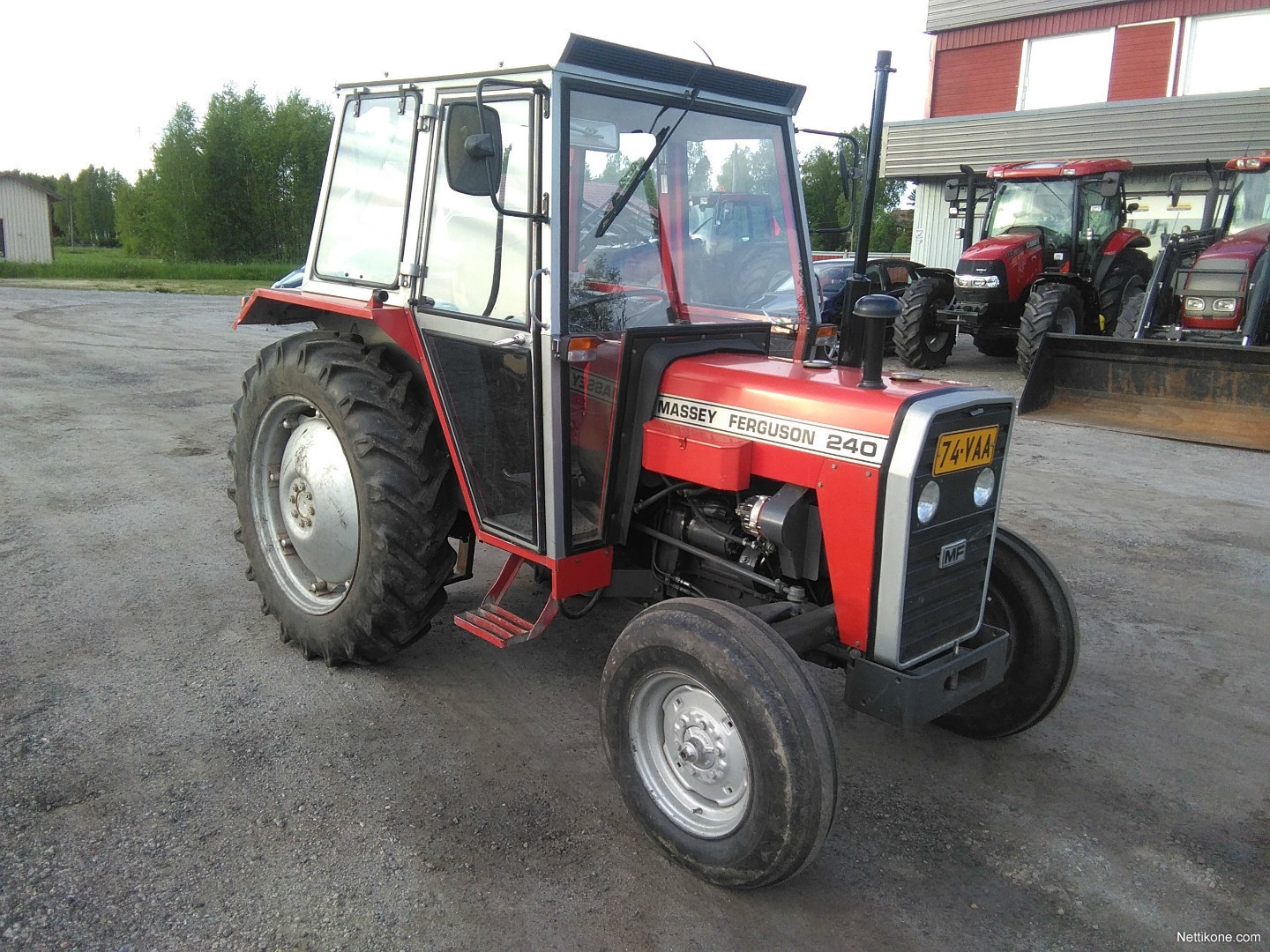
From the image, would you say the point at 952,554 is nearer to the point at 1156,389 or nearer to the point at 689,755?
the point at 689,755

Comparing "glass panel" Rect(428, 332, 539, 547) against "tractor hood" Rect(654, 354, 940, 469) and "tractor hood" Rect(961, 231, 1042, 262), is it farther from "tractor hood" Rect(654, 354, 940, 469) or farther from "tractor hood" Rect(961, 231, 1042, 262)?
"tractor hood" Rect(961, 231, 1042, 262)

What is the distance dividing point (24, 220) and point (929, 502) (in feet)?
163

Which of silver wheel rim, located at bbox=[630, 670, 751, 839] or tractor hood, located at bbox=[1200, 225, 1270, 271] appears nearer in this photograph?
silver wheel rim, located at bbox=[630, 670, 751, 839]

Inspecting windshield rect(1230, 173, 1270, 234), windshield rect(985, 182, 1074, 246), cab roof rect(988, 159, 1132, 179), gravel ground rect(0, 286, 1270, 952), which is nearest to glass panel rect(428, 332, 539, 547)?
gravel ground rect(0, 286, 1270, 952)

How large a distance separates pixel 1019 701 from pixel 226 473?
5.60m

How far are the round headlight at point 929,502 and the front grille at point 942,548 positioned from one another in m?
0.02

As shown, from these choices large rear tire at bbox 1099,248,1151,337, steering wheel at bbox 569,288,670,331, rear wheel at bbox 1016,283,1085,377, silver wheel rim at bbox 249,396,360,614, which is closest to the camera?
steering wheel at bbox 569,288,670,331

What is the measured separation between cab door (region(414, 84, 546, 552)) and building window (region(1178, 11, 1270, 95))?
1827 centimetres

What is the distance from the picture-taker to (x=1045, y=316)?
36.6 feet

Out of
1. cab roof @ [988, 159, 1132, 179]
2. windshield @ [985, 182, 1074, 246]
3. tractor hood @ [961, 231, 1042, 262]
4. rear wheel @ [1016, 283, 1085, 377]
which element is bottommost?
rear wheel @ [1016, 283, 1085, 377]

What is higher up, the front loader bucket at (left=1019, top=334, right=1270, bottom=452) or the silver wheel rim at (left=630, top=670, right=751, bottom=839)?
the front loader bucket at (left=1019, top=334, right=1270, bottom=452)

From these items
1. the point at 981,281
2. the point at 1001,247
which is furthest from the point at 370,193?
the point at 1001,247

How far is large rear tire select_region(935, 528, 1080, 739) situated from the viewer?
132 inches

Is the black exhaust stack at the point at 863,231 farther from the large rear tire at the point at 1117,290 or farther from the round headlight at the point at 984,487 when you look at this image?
the large rear tire at the point at 1117,290
